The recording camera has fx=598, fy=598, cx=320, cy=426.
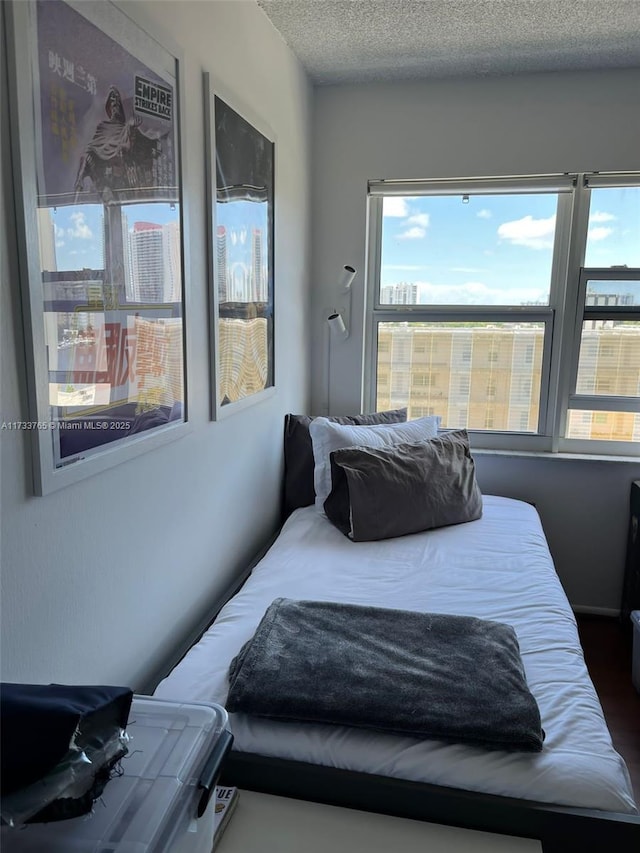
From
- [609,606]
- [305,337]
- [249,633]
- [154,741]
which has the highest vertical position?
[305,337]

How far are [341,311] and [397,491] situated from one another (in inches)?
44.0

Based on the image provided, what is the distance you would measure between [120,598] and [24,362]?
612 mm

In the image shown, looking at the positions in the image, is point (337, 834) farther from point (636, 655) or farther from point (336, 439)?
point (636, 655)

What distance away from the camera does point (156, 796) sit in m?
0.93

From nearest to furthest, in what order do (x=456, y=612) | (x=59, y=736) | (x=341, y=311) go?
(x=59, y=736)
(x=456, y=612)
(x=341, y=311)

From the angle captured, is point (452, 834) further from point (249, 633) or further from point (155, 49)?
point (155, 49)

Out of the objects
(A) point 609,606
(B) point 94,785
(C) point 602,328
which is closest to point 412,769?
(B) point 94,785

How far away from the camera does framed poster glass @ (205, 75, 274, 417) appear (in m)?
1.77

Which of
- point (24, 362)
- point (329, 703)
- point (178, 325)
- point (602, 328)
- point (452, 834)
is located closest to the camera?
point (24, 362)

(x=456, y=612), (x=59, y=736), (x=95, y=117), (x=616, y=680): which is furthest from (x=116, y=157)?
(x=616, y=680)

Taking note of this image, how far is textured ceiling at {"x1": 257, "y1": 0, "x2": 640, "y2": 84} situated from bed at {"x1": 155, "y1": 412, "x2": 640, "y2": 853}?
1966 mm

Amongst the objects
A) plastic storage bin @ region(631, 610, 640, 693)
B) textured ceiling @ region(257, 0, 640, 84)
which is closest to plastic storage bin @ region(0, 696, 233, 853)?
plastic storage bin @ region(631, 610, 640, 693)

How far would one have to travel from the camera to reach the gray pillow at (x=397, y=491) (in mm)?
2270

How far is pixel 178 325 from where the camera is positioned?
1537 millimetres
